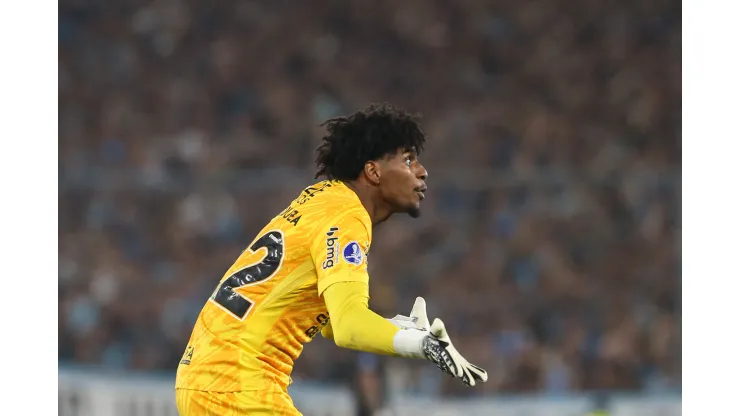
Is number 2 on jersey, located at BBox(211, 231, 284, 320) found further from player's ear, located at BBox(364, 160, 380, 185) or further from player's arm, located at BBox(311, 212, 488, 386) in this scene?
player's ear, located at BBox(364, 160, 380, 185)

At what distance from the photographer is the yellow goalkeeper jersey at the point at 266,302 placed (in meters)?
3.57

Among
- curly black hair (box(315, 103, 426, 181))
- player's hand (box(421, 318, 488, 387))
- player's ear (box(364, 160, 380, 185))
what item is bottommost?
player's hand (box(421, 318, 488, 387))

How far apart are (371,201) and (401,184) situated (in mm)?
122

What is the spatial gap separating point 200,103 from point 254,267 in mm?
7476

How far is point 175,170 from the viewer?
10398mm

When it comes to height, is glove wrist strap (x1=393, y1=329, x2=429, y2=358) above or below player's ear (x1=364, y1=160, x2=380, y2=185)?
below

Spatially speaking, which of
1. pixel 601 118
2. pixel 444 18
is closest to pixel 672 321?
pixel 601 118

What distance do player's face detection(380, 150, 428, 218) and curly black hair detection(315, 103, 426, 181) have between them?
5 centimetres

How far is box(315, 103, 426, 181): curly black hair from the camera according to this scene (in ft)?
12.8

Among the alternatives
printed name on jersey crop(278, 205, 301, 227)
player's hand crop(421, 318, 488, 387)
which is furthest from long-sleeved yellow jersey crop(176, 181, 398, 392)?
player's hand crop(421, 318, 488, 387)

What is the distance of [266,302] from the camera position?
141 inches

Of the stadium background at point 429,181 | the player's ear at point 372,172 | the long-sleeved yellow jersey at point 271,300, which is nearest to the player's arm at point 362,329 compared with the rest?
the long-sleeved yellow jersey at point 271,300

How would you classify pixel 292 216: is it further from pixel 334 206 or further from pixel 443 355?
pixel 443 355

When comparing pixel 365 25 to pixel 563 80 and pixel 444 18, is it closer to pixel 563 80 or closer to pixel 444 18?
pixel 444 18
